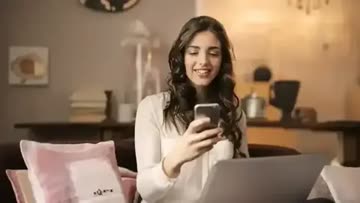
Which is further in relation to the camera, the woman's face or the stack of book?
the stack of book

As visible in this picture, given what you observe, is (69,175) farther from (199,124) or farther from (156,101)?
(199,124)

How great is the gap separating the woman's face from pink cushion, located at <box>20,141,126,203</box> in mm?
472

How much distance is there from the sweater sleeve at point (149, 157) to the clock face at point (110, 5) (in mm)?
2095

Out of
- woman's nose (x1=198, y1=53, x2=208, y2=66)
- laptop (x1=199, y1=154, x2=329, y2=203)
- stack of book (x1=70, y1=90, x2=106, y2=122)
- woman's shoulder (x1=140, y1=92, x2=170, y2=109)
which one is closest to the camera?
laptop (x1=199, y1=154, x2=329, y2=203)

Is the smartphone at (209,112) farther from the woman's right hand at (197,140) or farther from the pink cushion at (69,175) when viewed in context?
the pink cushion at (69,175)

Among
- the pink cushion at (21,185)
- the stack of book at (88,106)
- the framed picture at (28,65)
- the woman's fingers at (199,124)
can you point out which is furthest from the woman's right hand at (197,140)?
the framed picture at (28,65)

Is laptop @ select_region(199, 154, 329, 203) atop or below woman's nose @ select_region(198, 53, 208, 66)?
below

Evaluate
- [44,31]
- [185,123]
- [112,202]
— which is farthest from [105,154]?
[44,31]

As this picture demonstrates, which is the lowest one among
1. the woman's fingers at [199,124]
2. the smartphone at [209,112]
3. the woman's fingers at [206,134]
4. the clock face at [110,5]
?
the woman's fingers at [206,134]

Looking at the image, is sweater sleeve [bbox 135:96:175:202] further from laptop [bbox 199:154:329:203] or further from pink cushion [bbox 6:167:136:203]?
pink cushion [bbox 6:167:136:203]

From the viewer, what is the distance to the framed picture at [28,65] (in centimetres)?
372

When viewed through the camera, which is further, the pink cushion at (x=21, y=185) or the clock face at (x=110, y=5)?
the clock face at (x=110, y=5)

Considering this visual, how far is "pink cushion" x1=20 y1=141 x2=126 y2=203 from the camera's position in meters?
1.89

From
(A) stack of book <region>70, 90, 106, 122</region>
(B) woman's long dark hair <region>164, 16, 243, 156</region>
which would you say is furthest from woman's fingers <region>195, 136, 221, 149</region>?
(A) stack of book <region>70, 90, 106, 122</region>
